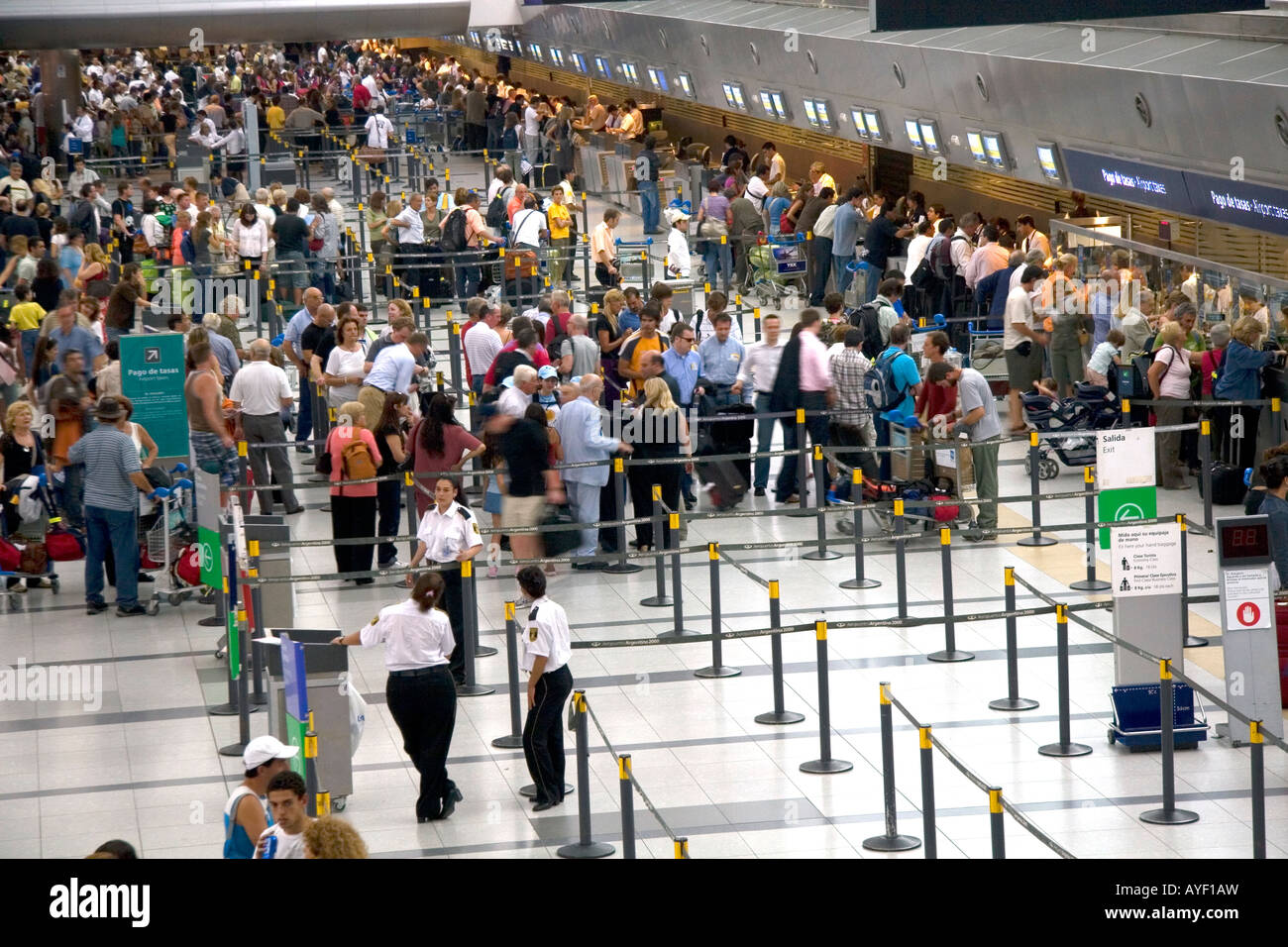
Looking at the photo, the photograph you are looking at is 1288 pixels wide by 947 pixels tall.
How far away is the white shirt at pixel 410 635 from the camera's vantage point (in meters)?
9.17

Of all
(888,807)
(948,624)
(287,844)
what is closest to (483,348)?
(948,624)

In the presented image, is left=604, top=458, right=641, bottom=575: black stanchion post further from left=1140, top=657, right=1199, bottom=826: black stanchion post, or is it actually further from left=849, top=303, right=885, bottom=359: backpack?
left=1140, top=657, right=1199, bottom=826: black stanchion post

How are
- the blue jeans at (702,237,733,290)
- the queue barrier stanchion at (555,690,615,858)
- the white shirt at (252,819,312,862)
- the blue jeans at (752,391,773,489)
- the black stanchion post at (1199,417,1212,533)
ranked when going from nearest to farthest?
the white shirt at (252,819,312,862) → the queue barrier stanchion at (555,690,615,858) → the black stanchion post at (1199,417,1212,533) → the blue jeans at (752,391,773,489) → the blue jeans at (702,237,733,290)

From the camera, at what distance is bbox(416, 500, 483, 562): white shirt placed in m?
11.4

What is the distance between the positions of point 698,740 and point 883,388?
18.0 feet

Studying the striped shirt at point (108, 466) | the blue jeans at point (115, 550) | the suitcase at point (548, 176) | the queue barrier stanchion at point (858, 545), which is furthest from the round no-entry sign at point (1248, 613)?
the suitcase at point (548, 176)

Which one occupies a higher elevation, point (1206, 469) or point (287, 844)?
point (1206, 469)

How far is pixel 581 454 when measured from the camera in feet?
45.5

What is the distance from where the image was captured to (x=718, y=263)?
26.3 metres

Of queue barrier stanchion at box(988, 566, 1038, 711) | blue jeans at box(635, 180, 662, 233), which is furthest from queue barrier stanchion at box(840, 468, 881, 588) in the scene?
blue jeans at box(635, 180, 662, 233)

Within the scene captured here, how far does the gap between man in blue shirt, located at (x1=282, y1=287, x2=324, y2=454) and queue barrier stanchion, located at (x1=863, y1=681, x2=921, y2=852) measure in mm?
8979

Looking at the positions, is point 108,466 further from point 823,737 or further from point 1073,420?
point 1073,420

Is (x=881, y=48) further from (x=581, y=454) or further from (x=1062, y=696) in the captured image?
(x=1062, y=696)
